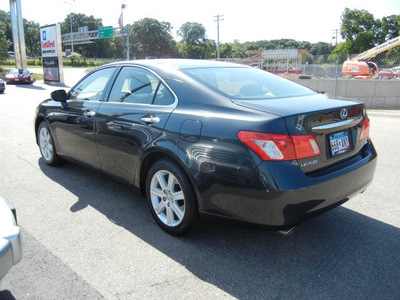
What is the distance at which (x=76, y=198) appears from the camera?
4039 mm

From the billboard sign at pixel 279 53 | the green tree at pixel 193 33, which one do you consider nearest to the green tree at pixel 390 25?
the billboard sign at pixel 279 53

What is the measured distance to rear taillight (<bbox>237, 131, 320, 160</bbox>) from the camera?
2416mm

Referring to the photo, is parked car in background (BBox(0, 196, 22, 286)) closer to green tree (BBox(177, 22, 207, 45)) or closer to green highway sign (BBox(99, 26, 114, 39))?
green highway sign (BBox(99, 26, 114, 39))

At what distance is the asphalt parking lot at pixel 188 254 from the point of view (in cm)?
240

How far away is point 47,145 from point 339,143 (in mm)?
4089

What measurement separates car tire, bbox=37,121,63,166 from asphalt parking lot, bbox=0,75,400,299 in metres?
0.85

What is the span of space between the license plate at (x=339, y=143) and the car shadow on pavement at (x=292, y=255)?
829 mm

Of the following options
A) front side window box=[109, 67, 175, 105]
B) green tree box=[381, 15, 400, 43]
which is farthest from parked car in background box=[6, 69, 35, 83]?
green tree box=[381, 15, 400, 43]

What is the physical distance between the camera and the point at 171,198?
10.0 ft

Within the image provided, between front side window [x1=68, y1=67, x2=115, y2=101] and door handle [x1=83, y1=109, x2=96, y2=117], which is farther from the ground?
front side window [x1=68, y1=67, x2=115, y2=101]

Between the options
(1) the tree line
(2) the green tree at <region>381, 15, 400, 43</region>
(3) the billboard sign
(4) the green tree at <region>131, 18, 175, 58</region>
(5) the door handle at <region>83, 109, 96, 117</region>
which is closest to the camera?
(5) the door handle at <region>83, 109, 96, 117</region>

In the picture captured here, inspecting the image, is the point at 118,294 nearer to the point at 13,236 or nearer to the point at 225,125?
the point at 13,236

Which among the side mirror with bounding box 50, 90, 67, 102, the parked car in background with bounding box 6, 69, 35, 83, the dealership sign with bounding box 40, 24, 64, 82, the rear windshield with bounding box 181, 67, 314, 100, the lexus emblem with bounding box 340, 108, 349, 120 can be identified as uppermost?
the dealership sign with bounding box 40, 24, 64, 82

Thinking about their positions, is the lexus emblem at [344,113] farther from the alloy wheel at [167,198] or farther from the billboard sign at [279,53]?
the billboard sign at [279,53]
